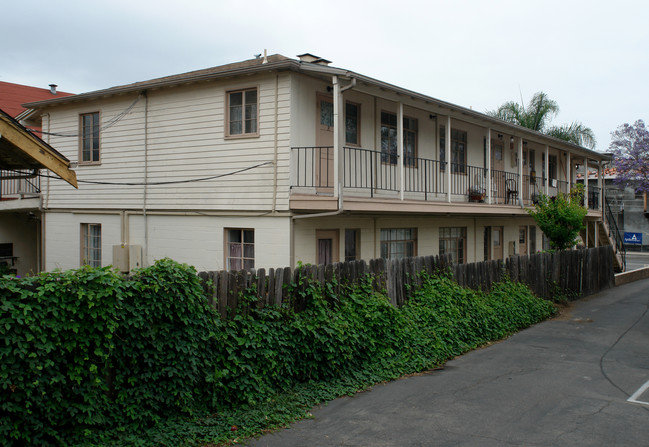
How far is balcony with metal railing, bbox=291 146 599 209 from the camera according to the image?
11984 mm

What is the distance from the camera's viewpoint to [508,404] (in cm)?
721

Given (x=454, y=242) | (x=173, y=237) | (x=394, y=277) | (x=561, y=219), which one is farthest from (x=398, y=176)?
(x=173, y=237)

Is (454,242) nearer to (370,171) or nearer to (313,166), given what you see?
(370,171)

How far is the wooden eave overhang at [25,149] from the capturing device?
623cm

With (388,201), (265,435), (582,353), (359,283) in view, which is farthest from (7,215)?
(582,353)

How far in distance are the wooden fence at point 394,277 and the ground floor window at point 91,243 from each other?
7881 mm

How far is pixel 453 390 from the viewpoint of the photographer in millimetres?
7793

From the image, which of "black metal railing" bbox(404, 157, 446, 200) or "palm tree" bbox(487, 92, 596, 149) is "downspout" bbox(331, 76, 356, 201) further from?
"palm tree" bbox(487, 92, 596, 149)

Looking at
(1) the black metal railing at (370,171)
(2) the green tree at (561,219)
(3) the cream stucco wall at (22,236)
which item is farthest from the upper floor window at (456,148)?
(3) the cream stucco wall at (22,236)

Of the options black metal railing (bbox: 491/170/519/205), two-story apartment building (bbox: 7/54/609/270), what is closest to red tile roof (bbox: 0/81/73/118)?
two-story apartment building (bbox: 7/54/609/270)

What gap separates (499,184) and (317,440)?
53.9ft

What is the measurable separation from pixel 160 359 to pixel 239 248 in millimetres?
6916

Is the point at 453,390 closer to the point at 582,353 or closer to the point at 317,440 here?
the point at 317,440

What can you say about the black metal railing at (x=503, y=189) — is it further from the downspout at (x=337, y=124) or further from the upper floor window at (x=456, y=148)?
the downspout at (x=337, y=124)
